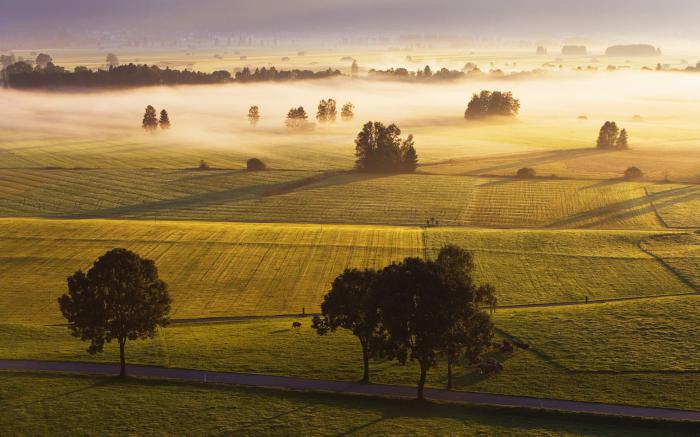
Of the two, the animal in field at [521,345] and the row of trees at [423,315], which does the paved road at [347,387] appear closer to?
the row of trees at [423,315]

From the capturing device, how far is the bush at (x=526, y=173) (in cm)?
14275

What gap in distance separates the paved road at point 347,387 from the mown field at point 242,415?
1.30m

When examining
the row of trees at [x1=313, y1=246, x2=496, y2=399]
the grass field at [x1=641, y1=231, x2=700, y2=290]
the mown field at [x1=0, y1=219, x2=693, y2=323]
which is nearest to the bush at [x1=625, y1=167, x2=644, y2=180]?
the grass field at [x1=641, y1=231, x2=700, y2=290]

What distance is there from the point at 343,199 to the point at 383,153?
29900 mm

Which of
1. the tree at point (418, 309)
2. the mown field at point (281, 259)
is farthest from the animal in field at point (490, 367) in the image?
the mown field at point (281, 259)

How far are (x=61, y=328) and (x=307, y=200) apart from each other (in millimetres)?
60754

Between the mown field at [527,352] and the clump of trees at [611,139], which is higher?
the clump of trees at [611,139]

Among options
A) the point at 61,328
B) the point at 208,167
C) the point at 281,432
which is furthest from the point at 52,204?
the point at 281,432

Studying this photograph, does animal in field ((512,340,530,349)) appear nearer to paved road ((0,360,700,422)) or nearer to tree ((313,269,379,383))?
paved road ((0,360,700,422))

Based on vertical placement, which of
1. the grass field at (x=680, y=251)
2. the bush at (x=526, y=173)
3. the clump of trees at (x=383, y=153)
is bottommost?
the grass field at (x=680, y=251)

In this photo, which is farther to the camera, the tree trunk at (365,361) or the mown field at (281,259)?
the mown field at (281,259)

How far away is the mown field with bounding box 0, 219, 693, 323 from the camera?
7569cm

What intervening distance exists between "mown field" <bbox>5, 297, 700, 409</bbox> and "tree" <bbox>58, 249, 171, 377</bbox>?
15.4 ft

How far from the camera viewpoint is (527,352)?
196 ft
